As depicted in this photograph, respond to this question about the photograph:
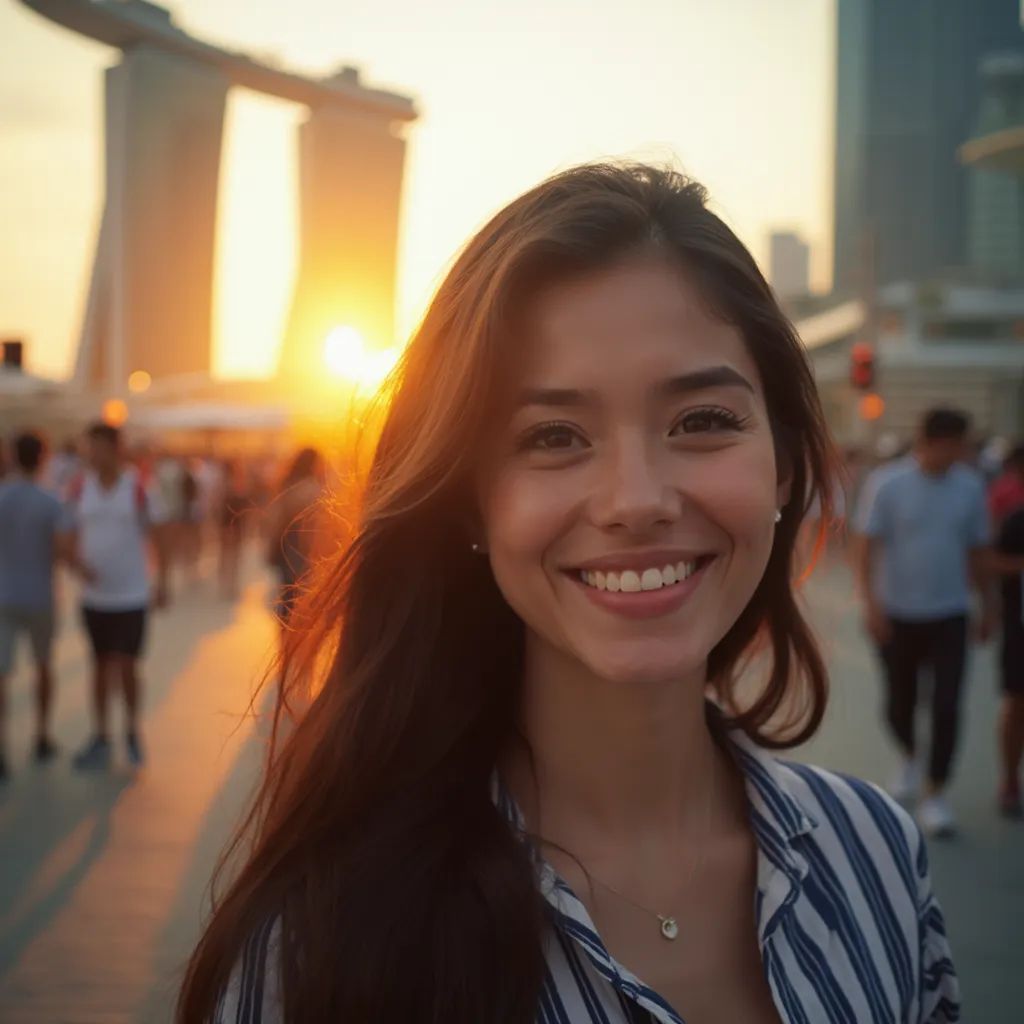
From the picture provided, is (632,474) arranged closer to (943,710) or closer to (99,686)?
(943,710)

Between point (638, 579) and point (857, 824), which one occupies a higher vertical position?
point (638, 579)

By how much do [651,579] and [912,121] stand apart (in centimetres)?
17440

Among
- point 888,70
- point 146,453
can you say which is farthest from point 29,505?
point 888,70

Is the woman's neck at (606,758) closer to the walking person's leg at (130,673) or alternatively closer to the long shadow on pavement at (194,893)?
the long shadow on pavement at (194,893)

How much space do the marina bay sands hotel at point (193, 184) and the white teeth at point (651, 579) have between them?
3665 cm

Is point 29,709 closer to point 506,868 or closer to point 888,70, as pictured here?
point 506,868

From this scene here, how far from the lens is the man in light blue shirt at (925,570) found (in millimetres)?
5727

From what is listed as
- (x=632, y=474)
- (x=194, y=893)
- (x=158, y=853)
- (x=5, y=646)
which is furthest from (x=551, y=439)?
(x=5, y=646)

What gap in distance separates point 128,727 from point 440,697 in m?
5.57

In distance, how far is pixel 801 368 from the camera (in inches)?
62.8

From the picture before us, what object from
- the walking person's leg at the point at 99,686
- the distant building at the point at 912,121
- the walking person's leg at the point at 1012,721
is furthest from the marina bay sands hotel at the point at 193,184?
the distant building at the point at 912,121

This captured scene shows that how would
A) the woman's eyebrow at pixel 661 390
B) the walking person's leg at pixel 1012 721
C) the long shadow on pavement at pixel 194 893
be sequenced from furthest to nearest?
the walking person's leg at pixel 1012 721, the long shadow on pavement at pixel 194 893, the woman's eyebrow at pixel 661 390

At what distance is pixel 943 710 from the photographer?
18.2 feet

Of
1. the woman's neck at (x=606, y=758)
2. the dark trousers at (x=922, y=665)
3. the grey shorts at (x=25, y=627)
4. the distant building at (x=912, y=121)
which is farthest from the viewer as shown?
the distant building at (x=912, y=121)
